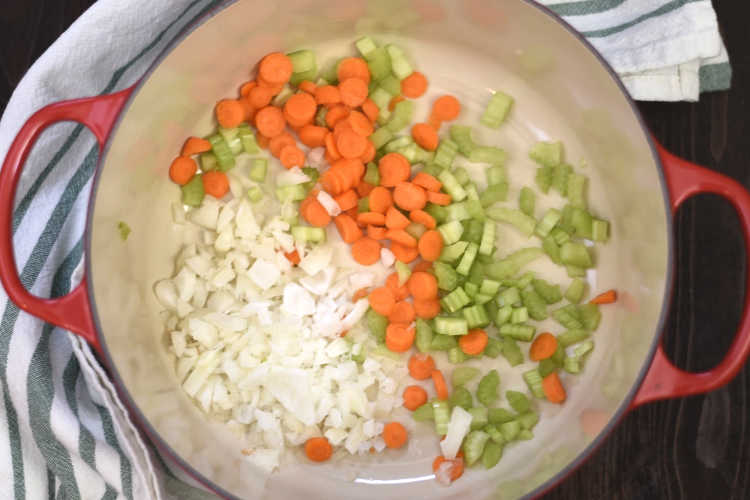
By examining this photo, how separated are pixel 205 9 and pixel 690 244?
1120mm

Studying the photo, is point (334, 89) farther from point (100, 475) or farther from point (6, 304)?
point (100, 475)

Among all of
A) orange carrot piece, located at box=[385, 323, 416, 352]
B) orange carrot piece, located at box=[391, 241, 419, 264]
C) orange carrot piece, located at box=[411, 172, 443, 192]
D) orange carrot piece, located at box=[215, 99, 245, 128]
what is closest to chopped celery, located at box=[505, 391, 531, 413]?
orange carrot piece, located at box=[385, 323, 416, 352]

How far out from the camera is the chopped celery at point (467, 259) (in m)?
1.61

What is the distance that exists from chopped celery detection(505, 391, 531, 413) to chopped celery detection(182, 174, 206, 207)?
0.75 metres

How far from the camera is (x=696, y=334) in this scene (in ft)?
5.50

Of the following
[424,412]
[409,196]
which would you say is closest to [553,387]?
[424,412]

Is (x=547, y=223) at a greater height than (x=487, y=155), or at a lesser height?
lesser

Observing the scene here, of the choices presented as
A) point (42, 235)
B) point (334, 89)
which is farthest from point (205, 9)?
point (42, 235)

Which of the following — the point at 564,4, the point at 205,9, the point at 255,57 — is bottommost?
the point at 564,4

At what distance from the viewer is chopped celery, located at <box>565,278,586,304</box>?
1.66 m

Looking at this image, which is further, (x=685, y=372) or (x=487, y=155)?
(x=487, y=155)

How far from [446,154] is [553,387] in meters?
0.53

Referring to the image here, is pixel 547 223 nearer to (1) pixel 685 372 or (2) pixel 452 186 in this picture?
(2) pixel 452 186

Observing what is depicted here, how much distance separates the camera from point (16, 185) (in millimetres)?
1316
